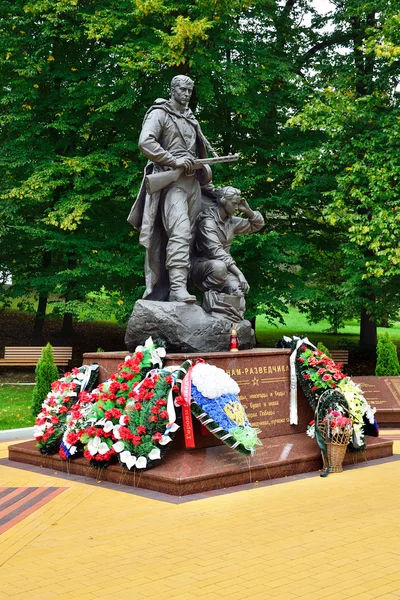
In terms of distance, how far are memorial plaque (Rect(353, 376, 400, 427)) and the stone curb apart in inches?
219

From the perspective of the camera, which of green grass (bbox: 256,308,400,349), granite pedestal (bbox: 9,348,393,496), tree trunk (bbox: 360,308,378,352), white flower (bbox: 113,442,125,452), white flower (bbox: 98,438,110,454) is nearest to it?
granite pedestal (bbox: 9,348,393,496)

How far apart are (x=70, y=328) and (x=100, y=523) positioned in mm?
17274

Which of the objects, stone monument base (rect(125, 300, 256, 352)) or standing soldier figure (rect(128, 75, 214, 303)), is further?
standing soldier figure (rect(128, 75, 214, 303))

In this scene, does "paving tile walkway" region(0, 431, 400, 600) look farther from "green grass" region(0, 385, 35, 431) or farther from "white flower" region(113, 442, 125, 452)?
"green grass" region(0, 385, 35, 431)

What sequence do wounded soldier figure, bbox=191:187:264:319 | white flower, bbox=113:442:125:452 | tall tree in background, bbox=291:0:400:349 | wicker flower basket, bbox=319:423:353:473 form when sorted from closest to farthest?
white flower, bbox=113:442:125:452
wicker flower basket, bbox=319:423:353:473
wounded soldier figure, bbox=191:187:264:319
tall tree in background, bbox=291:0:400:349

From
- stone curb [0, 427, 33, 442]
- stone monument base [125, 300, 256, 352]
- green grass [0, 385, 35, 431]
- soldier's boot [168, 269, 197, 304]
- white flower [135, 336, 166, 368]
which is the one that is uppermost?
soldier's boot [168, 269, 197, 304]

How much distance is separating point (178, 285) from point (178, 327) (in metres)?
0.73

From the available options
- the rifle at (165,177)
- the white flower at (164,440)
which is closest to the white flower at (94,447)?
the white flower at (164,440)

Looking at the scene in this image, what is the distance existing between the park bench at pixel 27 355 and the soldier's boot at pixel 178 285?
881 cm

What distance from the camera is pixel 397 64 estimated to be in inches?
766

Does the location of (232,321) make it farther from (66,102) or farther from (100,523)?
(66,102)

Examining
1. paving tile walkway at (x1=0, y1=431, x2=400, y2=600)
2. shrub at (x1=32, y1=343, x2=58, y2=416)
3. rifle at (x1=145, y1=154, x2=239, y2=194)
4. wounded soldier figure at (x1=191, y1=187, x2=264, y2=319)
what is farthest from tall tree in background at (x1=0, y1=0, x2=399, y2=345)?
paving tile walkway at (x1=0, y1=431, x2=400, y2=600)

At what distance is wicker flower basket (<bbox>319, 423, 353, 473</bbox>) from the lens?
27.2 ft

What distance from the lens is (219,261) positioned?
976 cm
